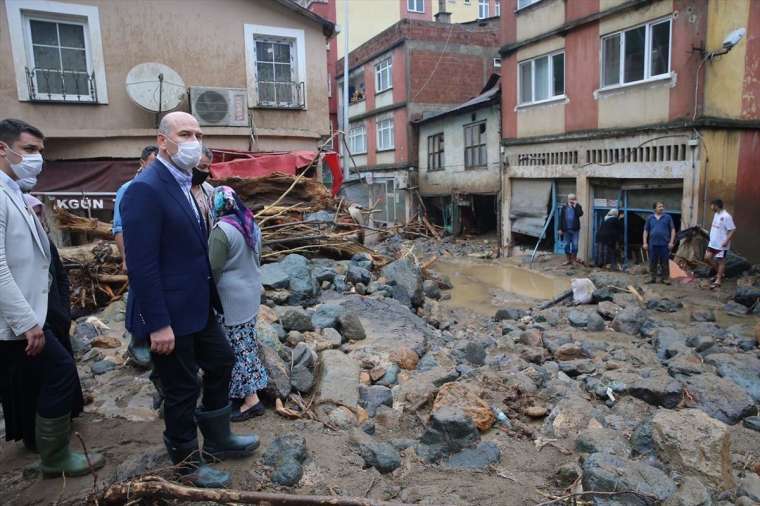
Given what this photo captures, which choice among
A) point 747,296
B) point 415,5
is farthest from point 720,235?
point 415,5

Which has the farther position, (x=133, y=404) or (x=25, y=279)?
(x=133, y=404)

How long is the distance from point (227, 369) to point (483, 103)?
56.9ft

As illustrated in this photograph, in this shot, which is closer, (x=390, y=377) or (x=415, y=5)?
(x=390, y=377)

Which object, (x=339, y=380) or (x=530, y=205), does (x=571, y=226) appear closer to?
(x=530, y=205)

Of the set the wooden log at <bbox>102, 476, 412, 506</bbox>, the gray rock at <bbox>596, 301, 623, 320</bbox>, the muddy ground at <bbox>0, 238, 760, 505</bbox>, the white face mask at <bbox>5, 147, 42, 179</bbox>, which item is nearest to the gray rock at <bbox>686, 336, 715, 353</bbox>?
the muddy ground at <bbox>0, 238, 760, 505</bbox>

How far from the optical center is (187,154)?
2.78m

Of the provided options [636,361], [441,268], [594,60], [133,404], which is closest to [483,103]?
[594,60]

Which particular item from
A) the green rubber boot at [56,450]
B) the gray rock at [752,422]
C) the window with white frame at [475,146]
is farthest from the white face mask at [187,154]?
the window with white frame at [475,146]

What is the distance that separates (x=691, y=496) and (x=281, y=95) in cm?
1015

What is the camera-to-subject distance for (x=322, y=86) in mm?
11445

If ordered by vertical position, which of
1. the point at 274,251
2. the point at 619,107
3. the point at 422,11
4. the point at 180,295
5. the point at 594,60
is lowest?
the point at 274,251

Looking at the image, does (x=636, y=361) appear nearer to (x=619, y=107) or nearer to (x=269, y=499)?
(x=269, y=499)

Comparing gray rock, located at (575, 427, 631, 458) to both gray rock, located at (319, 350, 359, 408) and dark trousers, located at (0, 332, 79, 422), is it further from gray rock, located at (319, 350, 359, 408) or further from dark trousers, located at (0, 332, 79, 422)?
dark trousers, located at (0, 332, 79, 422)

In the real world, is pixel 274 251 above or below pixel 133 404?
above
